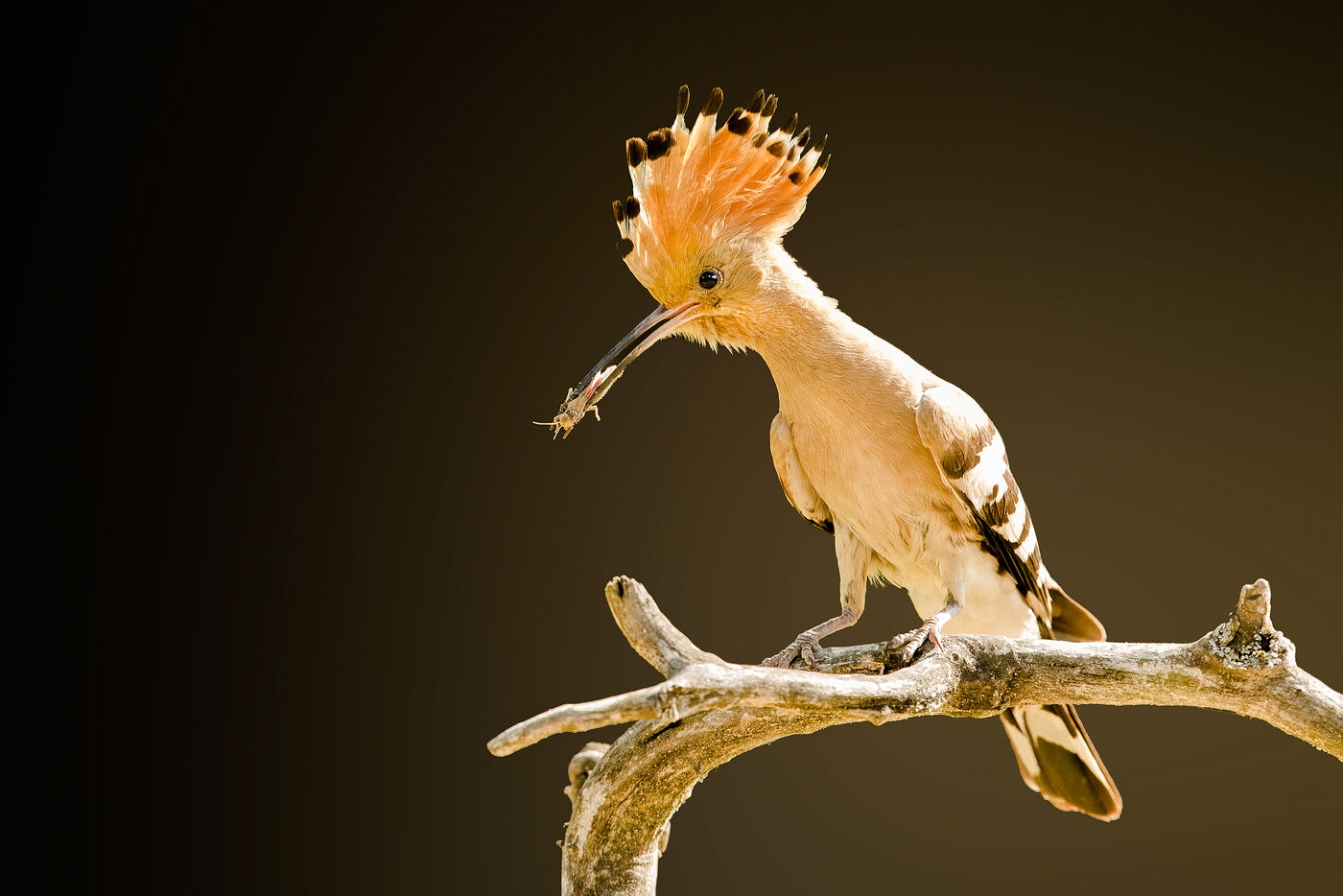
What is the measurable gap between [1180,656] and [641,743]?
71 cm

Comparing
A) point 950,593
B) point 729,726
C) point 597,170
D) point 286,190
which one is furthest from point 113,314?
point 950,593

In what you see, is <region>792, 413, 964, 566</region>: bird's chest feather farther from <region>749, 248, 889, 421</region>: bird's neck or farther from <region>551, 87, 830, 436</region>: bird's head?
<region>551, 87, 830, 436</region>: bird's head

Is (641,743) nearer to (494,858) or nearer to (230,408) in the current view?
(494,858)

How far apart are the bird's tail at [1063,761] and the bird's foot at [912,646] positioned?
1.22 ft

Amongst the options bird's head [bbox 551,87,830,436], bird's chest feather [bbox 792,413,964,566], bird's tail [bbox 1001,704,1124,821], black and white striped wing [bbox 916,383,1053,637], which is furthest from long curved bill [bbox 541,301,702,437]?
bird's tail [bbox 1001,704,1124,821]

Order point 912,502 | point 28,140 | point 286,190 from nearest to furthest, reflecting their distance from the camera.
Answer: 1. point 912,502
2. point 28,140
3. point 286,190

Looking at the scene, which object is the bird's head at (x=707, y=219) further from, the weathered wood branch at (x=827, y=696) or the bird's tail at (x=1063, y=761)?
the bird's tail at (x=1063, y=761)

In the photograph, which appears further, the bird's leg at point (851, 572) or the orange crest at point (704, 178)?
the bird's leg at point (851, 572)

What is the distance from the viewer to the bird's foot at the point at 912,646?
57.9 inches

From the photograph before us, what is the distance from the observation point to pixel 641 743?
1.44m

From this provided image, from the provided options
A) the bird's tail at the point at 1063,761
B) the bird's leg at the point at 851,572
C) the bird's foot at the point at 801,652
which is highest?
the bird's leg at the point at 851,572

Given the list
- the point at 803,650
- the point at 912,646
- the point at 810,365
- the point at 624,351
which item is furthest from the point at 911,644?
the point at 624,351

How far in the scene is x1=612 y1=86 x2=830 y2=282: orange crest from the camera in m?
1.61

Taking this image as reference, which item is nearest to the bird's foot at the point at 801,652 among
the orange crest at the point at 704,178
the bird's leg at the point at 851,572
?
the bird's leg at the point at 851,572
